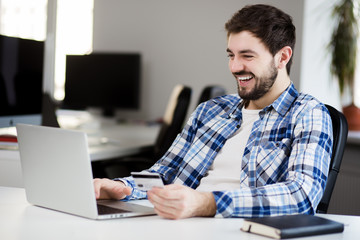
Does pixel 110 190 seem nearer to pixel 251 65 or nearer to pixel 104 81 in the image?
pixel 251 65

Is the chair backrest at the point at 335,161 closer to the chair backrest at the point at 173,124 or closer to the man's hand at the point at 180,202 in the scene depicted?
the man's hand at the point at 180,202

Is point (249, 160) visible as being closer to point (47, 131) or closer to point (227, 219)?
point (227, 219)

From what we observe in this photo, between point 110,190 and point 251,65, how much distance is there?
642 millimetres

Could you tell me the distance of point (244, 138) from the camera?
6.37ft

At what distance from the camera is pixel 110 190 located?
5.50 feet

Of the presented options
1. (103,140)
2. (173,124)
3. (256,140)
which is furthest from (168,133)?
(256,140)

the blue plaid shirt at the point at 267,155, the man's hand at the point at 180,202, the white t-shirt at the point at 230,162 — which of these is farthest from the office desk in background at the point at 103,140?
the man's hand at the point at 180,202

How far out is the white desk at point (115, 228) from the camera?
1.27 metres

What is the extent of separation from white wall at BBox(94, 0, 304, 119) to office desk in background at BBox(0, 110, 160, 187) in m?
0.48

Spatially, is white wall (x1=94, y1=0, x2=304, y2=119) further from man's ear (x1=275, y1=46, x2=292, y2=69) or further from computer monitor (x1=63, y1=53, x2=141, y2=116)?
man's ear (x1=275, y1=46, x2=292, y2=69)

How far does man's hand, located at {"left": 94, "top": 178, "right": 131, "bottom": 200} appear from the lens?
167cm

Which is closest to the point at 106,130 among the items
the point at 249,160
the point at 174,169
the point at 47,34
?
the point at 47,34

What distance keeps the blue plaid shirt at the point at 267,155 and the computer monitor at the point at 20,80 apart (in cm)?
104

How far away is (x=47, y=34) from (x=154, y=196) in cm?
196
